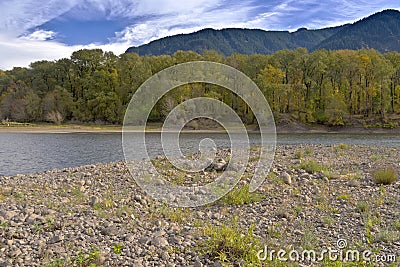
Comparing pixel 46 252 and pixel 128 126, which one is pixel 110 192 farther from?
pixel 128 126

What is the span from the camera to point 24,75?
9106cm

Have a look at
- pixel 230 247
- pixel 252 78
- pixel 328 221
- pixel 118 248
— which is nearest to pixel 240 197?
pixel 328 221

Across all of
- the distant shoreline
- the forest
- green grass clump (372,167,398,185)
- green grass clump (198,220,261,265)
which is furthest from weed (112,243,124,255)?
the distant shoreline

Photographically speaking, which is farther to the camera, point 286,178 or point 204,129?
point 204,129

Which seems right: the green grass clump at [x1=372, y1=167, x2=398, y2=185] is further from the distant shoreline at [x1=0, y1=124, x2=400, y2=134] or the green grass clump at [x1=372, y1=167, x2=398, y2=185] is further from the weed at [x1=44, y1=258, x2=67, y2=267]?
the distant shoreline at [x1=0, y1=124, x2=400, y2=134]

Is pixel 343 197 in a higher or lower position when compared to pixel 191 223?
higher

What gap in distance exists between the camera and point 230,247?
6.86 m

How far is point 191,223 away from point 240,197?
275cm

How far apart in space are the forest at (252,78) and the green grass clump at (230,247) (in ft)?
158

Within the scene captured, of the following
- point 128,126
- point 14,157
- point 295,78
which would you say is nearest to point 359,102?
point 295,78

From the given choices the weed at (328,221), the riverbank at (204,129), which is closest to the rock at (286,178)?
the weed at (328,221)

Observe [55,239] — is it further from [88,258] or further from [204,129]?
[204,129]

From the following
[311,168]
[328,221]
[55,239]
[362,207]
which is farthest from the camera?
[311,168]

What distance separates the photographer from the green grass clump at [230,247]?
6594 millimetres
